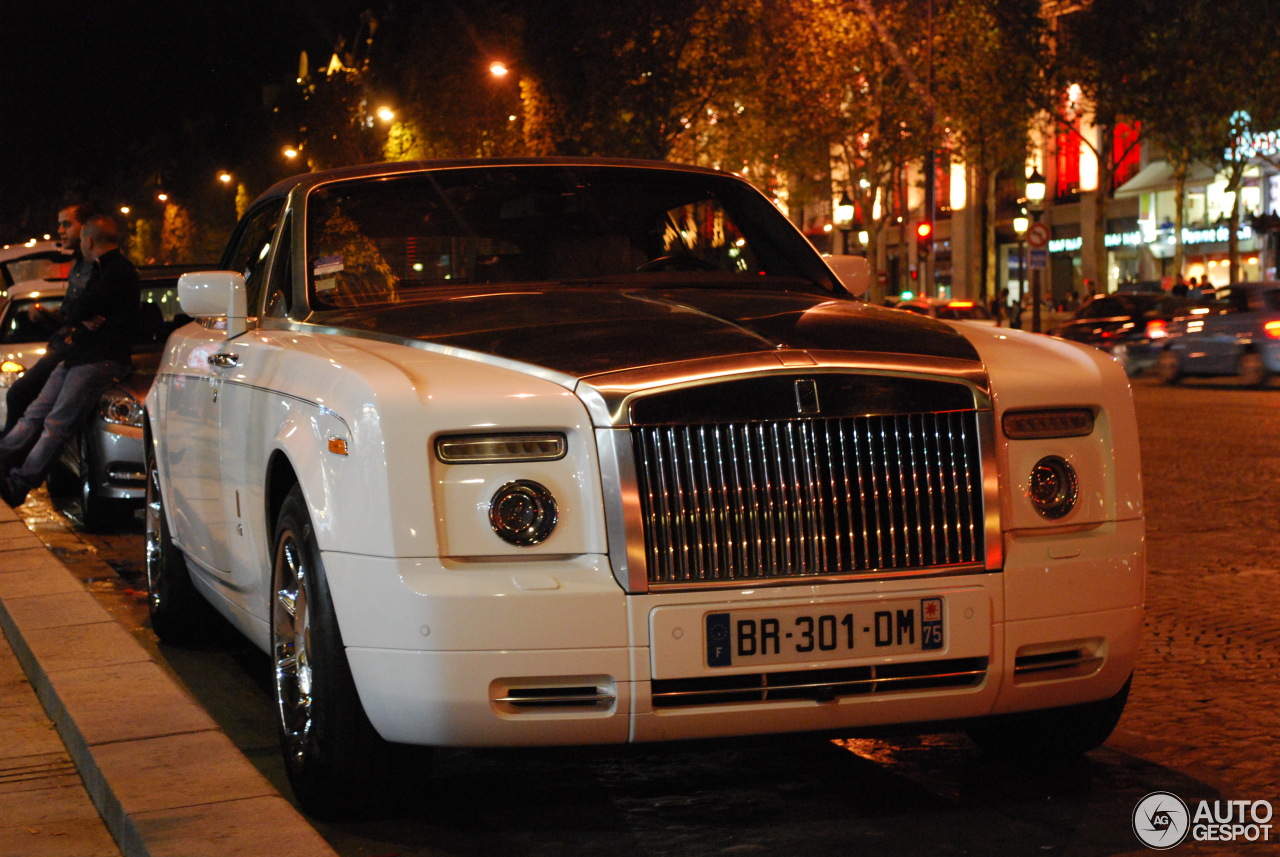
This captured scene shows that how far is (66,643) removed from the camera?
240 inches

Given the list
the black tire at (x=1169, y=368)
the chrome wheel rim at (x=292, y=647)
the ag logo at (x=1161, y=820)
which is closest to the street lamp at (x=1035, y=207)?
the black tire at (x=1169, y=368)

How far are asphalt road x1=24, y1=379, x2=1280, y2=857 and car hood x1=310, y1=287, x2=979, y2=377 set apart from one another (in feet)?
2.93

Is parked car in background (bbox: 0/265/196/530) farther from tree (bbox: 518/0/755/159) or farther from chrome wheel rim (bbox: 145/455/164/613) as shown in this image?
tree (bbox: 518/0/755/159)

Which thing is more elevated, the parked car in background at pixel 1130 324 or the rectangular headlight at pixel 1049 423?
the rectangular headlight at pixel 1049 423

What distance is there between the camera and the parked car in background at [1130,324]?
29719 mm

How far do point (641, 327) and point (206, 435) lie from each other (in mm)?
1957

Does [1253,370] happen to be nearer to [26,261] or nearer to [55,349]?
[26,261]

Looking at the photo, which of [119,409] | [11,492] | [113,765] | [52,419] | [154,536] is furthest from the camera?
[119,409]

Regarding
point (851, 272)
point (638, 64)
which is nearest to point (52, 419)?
point (851, 272)

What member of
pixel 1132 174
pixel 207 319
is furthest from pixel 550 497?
pixel 1132 174

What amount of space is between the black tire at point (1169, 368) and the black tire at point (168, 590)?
853 inches

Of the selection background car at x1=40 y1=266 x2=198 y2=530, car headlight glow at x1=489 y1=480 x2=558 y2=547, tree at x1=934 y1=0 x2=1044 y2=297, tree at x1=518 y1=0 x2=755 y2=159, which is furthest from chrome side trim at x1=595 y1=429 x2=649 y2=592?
tree at x1=934 y1=0 x2=1044 y2=297

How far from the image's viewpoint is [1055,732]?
4.53 m

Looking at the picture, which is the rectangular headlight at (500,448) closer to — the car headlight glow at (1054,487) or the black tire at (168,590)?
the car headlight glow at (1054,487)
